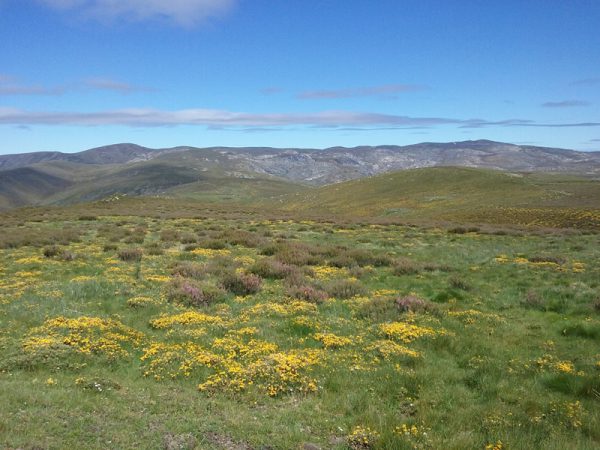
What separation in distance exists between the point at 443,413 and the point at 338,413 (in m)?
2.10

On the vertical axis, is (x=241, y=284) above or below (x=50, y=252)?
below

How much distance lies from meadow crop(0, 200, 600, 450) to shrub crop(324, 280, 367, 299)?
104 millimetres

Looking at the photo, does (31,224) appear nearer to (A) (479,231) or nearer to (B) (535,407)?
(A) (479,231)

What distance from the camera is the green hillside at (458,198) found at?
65.2m

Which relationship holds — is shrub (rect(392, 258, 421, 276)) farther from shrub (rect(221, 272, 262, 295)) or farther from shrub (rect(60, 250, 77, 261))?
shrub (rect(60, 250, 77, 261))

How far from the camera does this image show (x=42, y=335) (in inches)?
478

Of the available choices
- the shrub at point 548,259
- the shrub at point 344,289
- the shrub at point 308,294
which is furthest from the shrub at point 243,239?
the shrub at point 548,259

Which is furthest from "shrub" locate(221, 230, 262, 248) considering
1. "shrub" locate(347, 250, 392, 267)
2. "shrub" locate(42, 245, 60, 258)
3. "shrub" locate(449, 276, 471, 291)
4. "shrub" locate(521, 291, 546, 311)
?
"shrub" locate(521, 291, 546, 311)

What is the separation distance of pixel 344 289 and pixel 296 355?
6948mm

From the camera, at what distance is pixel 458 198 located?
93.9 m

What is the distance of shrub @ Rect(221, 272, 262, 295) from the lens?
59.2ft

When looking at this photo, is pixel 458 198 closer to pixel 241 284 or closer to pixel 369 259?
pixel 369 259

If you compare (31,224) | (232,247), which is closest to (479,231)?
(232,247)

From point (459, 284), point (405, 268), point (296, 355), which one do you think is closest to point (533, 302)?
point (459, 284)
